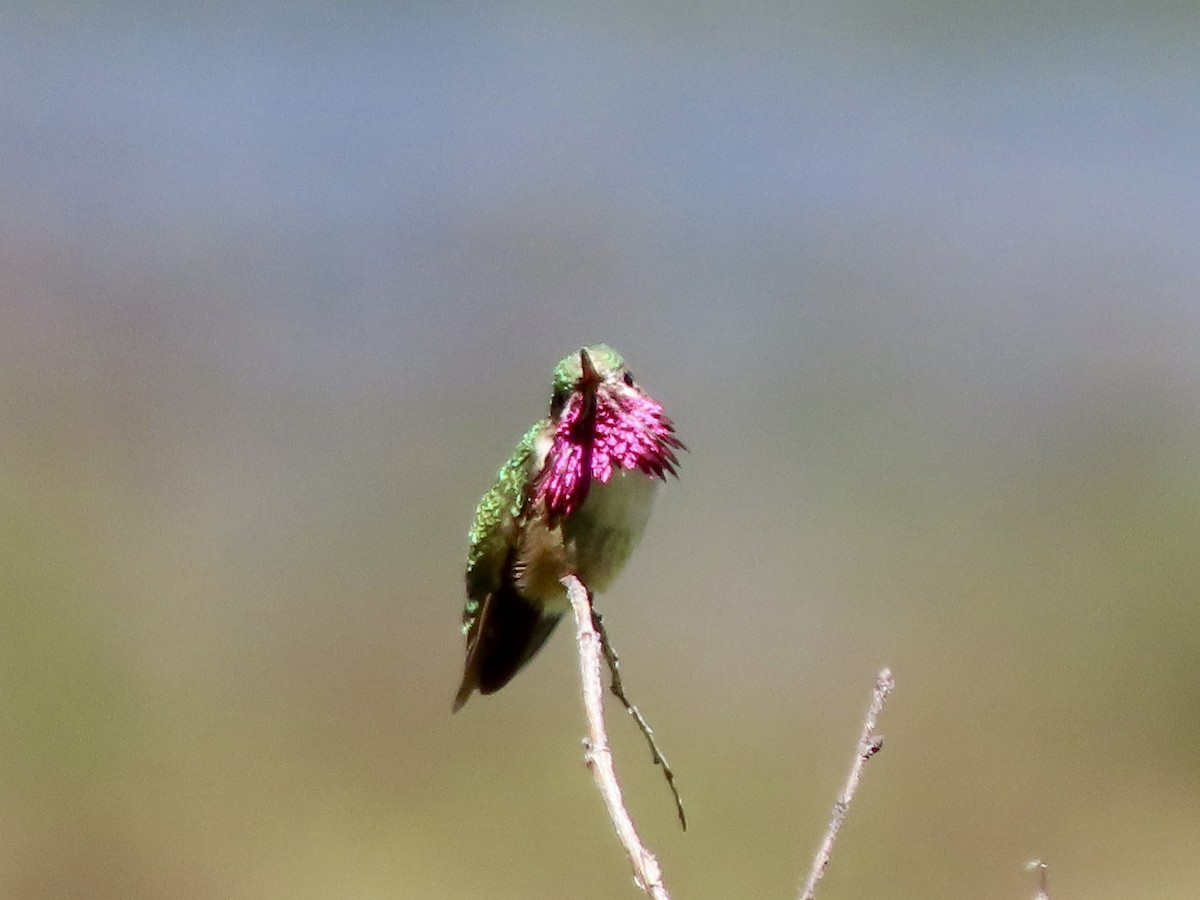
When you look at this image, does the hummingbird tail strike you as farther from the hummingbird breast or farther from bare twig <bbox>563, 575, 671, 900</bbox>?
bare twig <bbox>563, 575, 671, 900</bbox>

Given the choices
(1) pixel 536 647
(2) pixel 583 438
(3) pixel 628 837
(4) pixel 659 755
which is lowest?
(3) pixel 628 837

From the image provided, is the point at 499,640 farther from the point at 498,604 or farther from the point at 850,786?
the point at 850,786

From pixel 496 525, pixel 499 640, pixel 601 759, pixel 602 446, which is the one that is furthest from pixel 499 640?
pixel 601 759

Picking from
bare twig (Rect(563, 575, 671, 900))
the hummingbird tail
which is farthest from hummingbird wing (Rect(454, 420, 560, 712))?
bare twig (Rect(563, 575, 671, 900))

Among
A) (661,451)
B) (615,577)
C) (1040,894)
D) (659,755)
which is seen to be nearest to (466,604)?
(615,577)

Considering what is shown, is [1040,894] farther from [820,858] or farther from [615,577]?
→ [615,577]

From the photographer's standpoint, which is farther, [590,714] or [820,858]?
[590,714]
